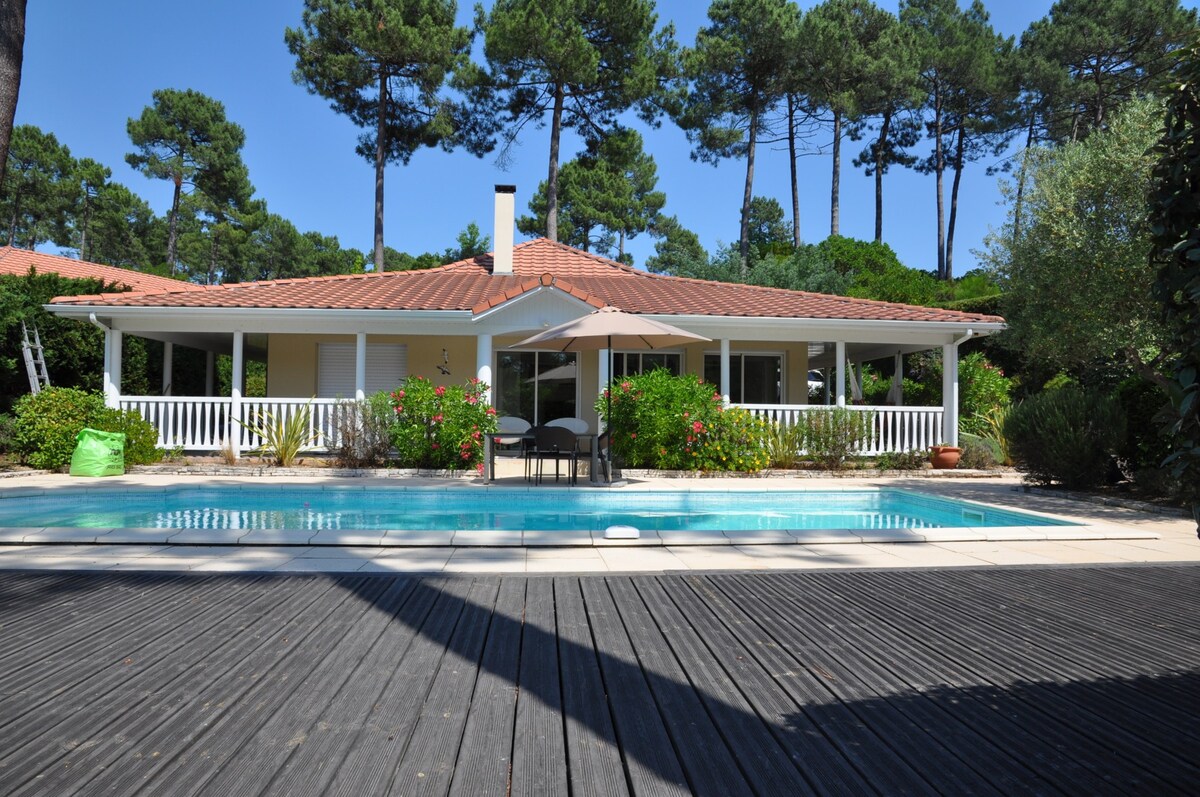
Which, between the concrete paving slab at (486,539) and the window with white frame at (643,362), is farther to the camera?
the window with white frame at (643,362)

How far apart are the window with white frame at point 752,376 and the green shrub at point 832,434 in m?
3.73

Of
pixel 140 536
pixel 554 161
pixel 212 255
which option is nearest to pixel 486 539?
pixel 140 536

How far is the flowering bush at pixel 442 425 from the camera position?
11.9 meters

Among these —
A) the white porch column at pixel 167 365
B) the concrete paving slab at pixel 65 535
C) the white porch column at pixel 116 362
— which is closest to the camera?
the concrete paving slab at pixel 65 535

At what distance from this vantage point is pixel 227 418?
13312 millimetres

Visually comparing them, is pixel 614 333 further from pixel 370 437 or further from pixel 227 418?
pixel 227 418

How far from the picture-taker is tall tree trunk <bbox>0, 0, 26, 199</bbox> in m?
6.37

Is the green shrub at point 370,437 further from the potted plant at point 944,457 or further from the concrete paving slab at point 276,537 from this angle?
the potted plant at point 944,457

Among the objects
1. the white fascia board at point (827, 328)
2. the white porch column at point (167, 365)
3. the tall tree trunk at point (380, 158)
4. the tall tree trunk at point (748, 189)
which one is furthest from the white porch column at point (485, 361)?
the tall tree trunk at point (748, 189)

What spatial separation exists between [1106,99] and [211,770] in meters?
41.4

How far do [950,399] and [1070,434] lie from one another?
4174 millimetres

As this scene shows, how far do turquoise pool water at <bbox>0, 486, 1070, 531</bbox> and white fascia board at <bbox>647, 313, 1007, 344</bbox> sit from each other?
14.1 feet

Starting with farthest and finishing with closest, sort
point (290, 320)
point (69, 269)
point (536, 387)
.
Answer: point (69, 269) < point (536, 387) < point (290, 320)

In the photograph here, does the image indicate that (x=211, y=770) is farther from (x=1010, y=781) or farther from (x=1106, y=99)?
(x=1106, y=99)
